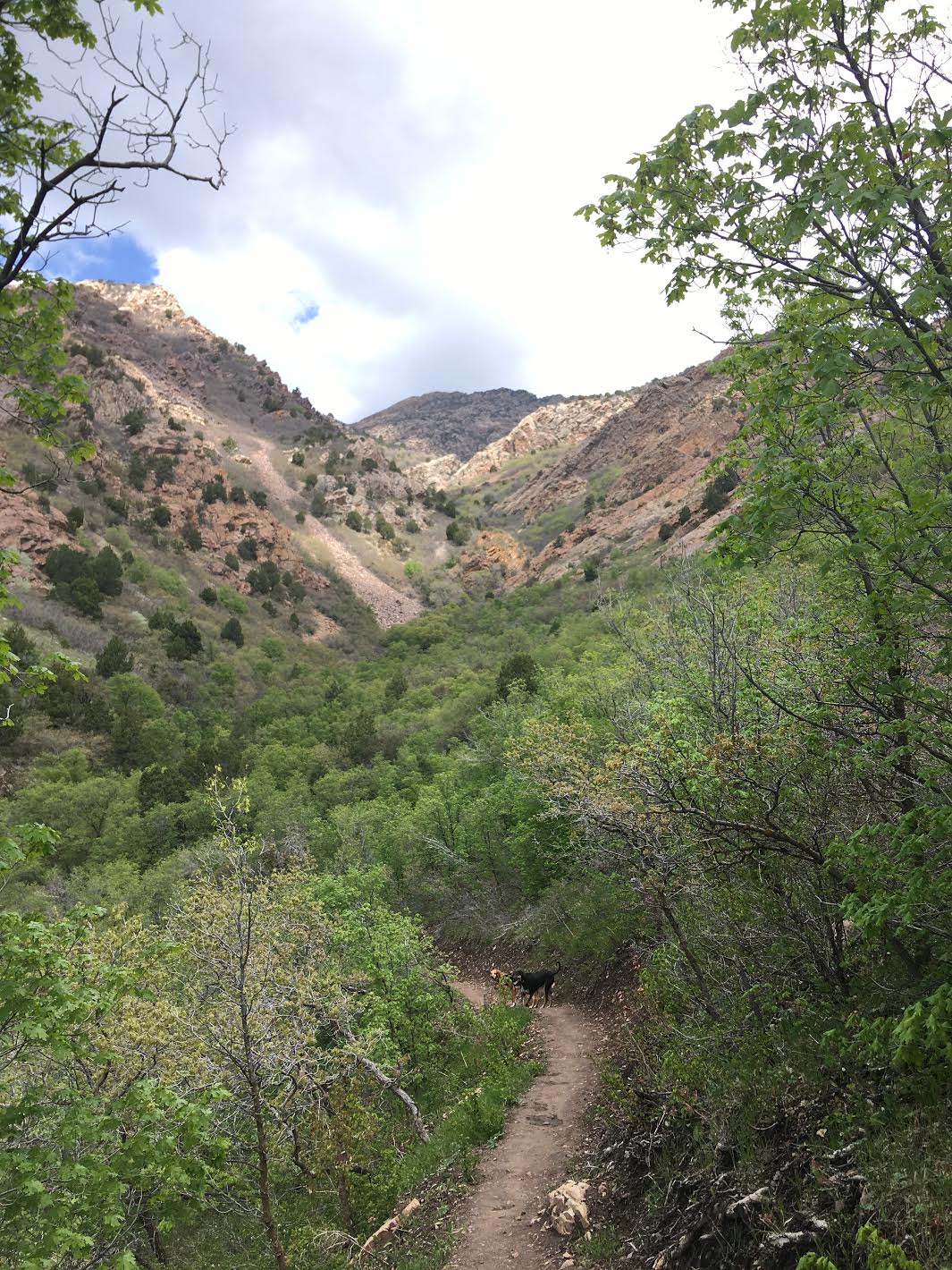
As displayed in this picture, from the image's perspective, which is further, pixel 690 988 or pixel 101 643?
pixel 101 643

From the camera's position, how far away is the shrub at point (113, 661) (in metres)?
43.2

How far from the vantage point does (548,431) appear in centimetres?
12656

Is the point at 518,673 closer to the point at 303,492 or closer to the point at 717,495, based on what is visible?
the point at 717,495

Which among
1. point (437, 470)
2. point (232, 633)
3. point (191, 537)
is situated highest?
point (437, 470)

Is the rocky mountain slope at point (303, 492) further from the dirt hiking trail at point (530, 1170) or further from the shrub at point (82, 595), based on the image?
the dirt hiking trail at point (530, 1170)

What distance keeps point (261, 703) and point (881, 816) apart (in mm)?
46410

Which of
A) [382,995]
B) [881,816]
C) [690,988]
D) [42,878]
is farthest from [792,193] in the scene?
[42,878]

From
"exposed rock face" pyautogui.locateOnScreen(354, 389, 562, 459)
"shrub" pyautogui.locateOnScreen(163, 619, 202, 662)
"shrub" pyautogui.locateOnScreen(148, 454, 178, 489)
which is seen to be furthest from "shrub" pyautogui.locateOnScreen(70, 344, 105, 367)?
"exposed rock face" pyautogui.locateOnScreen(354, 389, 562, 459)

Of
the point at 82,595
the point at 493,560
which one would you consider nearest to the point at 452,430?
the point at 493,560

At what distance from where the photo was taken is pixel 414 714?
129 ft

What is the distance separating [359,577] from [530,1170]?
7026 cm

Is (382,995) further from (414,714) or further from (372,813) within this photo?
(414,714)

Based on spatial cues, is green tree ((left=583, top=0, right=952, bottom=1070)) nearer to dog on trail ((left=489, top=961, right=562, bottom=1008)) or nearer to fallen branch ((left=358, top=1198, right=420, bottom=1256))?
fallen branch ((left=358, top=1198, right=420, bottom=1256))

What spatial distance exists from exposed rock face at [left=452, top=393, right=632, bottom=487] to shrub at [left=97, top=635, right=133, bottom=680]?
85.2 m
